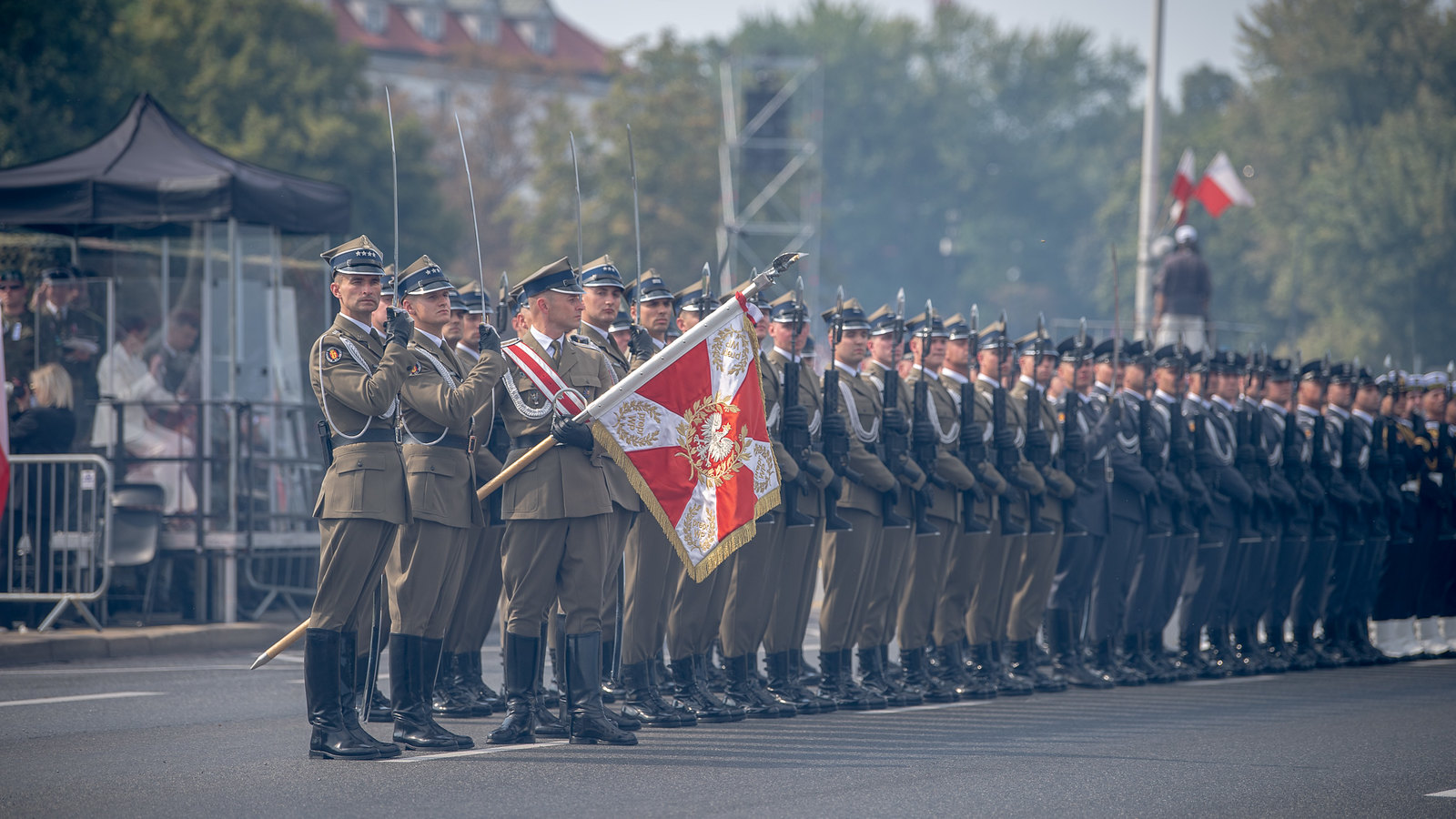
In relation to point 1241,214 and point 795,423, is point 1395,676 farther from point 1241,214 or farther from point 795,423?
point 1241,214

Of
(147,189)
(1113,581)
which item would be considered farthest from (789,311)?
(147,189)

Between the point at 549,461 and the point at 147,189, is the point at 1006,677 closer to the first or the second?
the point at 549,461

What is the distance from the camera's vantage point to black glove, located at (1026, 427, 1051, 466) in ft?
35.0

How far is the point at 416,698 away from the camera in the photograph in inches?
291

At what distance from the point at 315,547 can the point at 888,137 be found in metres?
57.5

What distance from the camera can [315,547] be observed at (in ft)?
42.7

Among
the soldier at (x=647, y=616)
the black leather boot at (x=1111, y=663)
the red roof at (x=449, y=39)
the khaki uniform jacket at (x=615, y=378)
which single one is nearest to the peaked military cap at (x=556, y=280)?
the khaki uniform jacket at (x=615, y=378)

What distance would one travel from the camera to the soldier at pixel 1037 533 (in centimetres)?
1053

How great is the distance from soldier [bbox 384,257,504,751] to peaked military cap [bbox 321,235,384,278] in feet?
0.89

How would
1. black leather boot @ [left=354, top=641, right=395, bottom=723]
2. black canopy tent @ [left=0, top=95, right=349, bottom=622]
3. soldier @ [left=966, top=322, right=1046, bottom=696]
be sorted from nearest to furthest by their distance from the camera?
black leather boot @ [left=354, top=641, right=395, bottom=723] < soldier @ [left=966, top=322, right=1046, bottom=696] < black canopy tent @ [left=0, top=95, right=349, bottom=622]

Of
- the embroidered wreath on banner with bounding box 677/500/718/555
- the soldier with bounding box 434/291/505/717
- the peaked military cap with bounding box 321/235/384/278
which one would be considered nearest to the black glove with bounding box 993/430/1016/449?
the embroidered wreath on banner with bounding box 677/500/718/555

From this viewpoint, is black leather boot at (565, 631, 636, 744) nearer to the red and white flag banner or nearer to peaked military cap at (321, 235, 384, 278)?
the red and white flag banner

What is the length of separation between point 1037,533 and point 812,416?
206cm

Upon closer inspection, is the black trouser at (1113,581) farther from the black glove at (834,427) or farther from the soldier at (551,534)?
the soldier at (551,534)
